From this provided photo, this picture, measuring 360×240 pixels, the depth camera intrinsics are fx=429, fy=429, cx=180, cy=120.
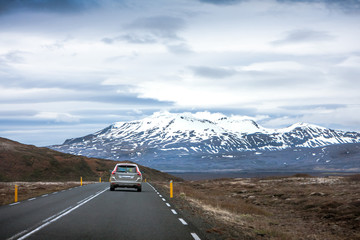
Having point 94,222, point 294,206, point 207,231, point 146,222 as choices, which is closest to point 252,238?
point 207,231

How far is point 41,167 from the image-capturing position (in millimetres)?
87750

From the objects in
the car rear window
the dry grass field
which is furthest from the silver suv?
the dry grass field

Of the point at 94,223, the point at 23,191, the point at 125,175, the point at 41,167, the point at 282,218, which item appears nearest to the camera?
the point at 94,223

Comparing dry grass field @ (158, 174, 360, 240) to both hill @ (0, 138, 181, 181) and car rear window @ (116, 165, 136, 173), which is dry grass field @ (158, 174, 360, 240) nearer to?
car rear window @ (116, 165, 136, 173)

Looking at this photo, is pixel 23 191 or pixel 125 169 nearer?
pixel 125 169

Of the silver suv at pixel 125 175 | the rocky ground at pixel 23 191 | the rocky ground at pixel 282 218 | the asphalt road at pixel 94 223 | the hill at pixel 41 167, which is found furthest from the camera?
the hill at pixel 41 167

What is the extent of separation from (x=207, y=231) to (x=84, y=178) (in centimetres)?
8098

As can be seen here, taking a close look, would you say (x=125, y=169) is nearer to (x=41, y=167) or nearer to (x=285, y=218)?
(x=285, y=218)

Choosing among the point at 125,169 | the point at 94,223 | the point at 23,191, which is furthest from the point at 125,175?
the point at 94,223

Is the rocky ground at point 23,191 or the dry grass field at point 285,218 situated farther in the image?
the rocky ground at point 23,191

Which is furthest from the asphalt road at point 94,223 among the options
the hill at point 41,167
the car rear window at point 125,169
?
the hill at point 41,167

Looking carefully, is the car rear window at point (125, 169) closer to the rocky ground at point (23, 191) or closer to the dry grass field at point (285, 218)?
the rocky ground at point (23, 191)

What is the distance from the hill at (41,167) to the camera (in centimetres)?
8131

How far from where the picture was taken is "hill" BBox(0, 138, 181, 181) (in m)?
81.3
